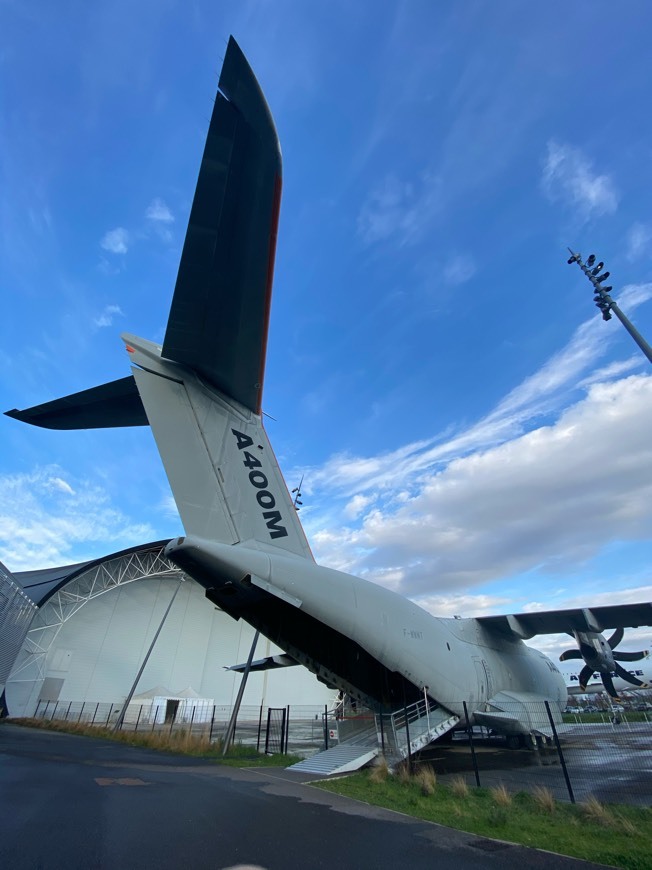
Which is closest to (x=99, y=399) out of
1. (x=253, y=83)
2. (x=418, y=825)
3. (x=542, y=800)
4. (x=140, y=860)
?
(x=253, y=83)

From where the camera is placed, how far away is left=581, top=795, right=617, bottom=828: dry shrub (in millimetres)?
5195

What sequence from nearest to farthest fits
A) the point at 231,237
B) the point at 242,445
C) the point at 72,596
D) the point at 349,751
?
the point at 231,237
the point at 242,445
the point at 349,751
the point at 72,596

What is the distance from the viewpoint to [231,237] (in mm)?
5293

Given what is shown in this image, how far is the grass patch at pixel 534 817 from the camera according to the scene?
14.4 feet

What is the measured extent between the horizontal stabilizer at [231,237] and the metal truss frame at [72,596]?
86.6ft

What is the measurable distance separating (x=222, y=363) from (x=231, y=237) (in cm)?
215

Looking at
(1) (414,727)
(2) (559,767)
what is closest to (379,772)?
(1) (414,727)

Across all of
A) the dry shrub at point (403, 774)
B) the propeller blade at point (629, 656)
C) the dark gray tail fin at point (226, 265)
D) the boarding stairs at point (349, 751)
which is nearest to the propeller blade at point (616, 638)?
the propeller blade at point (629, 656)

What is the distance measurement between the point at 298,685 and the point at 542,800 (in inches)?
1409

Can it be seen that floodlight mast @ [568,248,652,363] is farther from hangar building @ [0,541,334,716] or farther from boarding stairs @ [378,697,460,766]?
hangar building @ [0,541,334,716]

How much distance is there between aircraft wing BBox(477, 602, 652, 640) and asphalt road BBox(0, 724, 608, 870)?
9.37 meters

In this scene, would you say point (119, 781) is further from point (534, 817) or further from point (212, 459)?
point (534, 817)

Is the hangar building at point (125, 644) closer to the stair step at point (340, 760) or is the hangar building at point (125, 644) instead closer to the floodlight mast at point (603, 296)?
the stair step at point (340, 760)

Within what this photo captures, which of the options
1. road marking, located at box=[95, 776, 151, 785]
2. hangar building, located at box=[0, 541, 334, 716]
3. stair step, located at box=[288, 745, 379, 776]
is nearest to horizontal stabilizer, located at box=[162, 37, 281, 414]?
road marking, located at box=[95, 776, 151, 785]
